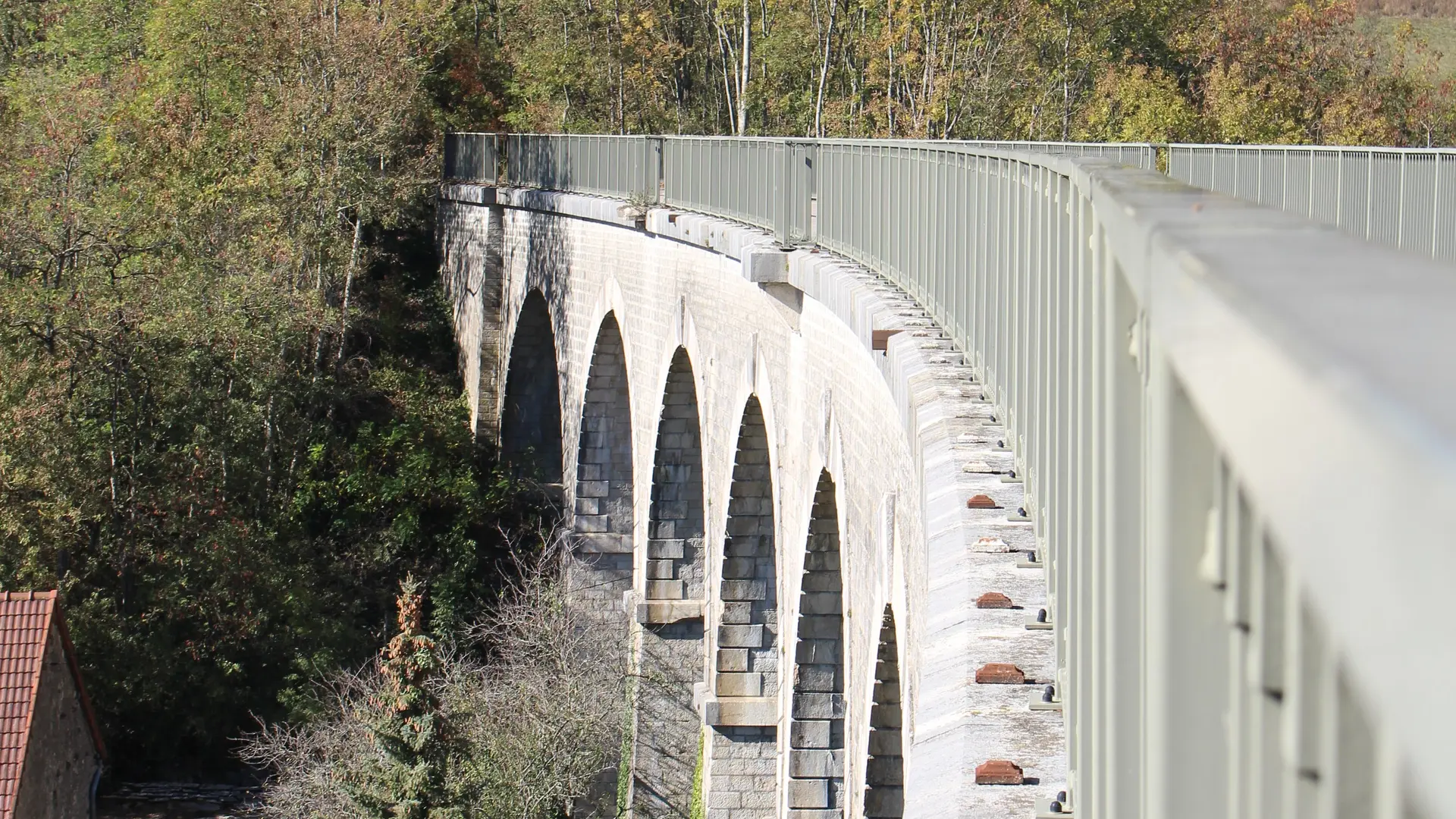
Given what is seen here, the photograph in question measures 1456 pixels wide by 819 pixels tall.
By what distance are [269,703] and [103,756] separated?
2186 mm

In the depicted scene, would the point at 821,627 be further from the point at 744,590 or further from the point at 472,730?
the point at 472,730

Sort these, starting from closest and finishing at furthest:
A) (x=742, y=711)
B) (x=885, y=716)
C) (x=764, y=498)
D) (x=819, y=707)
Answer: (x=885, y=716) → (x=819, y=707) → (x=764, y=498) → (x=742, y=711)

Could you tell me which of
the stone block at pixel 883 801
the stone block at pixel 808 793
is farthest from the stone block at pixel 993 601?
the stone block at pixel 808 793

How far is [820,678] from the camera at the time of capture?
12.8 meters

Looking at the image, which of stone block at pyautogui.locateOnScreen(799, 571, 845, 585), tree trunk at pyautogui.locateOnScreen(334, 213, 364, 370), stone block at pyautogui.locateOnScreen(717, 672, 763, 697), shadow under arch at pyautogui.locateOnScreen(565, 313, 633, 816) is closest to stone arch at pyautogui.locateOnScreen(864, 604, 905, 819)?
stone block at pyautogui.locateOnScreen(799, 571, 845, 585)

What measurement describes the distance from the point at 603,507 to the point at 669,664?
3678 millimetres

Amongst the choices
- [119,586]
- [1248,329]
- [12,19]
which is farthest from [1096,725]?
[12,19]

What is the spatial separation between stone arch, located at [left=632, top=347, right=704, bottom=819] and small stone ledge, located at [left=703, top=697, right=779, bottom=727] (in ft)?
6.73

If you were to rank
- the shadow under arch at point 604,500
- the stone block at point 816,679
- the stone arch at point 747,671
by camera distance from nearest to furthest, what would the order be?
the stone block at point 816,679, the stone arch at point 747,671, the shadow under arch at point 604,500

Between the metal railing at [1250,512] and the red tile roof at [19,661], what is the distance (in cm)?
1572

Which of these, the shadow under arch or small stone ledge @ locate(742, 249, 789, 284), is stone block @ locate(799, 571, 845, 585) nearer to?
small stone ledge @ locate(742, 249, 789, 284)

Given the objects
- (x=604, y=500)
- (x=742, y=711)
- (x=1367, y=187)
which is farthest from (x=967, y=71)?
(x=1367, y=187)

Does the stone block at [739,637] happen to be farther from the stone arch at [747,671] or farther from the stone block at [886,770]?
the stone block at [886,770]

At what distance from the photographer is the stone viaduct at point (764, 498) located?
13.5 ft
